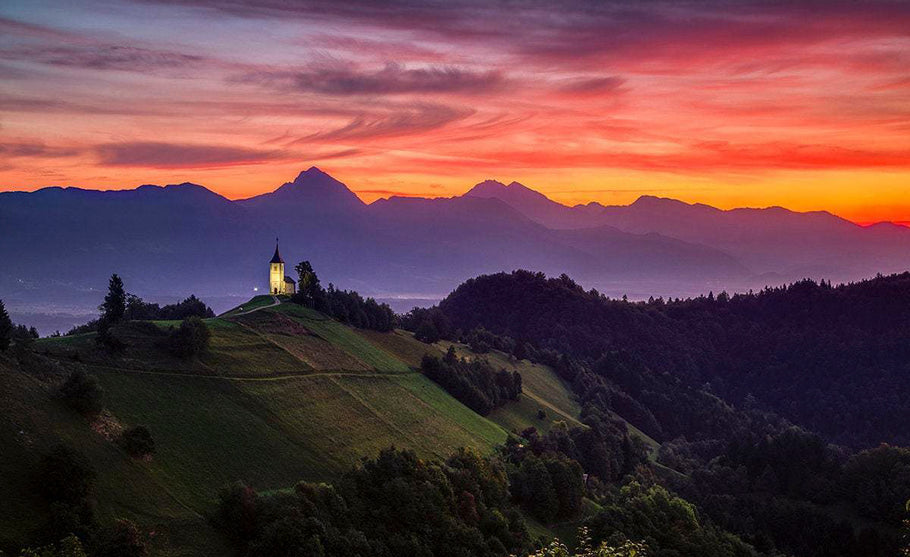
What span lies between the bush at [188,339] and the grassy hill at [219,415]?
1251 mm

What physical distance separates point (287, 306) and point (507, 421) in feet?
157

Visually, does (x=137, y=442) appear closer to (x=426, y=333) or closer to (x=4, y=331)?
(x=4, y=331)

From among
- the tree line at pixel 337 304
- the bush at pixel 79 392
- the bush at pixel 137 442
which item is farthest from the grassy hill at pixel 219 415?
the tree line at pixel 337 304

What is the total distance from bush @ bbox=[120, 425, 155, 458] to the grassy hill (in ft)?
3.35

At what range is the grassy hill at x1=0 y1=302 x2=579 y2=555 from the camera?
6250 cm

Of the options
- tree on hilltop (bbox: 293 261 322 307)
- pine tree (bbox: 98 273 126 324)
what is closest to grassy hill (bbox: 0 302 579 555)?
pine tree (bbox: 98 273 126 324)

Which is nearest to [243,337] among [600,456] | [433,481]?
[433,481]

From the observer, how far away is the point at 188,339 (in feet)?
312

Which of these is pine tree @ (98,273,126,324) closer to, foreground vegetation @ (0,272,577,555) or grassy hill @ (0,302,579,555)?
foreground vegetation @ (0,272,577,555)

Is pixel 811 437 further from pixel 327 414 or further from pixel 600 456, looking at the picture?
pixel 327 414

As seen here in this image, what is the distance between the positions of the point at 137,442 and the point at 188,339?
2705 cm

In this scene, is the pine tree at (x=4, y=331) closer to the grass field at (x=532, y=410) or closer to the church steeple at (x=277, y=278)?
the church steeple at (x=277, y=278)

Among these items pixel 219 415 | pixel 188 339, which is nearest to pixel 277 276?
pixel 188 339

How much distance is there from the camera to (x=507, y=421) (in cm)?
15312
